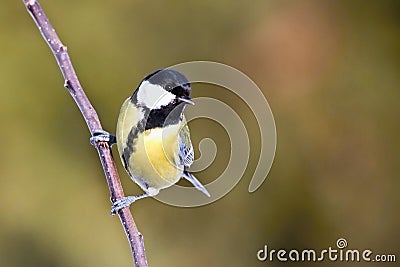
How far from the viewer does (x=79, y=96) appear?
478 millimetres

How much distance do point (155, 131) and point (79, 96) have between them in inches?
4.2

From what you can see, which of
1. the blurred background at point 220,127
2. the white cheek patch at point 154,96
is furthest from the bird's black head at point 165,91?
the blurred background at point 220,127

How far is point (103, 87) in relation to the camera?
2.61ft

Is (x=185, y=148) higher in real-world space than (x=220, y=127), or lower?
lower

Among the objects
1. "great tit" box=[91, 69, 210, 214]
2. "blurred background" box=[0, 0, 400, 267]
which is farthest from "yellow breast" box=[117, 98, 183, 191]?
"blurred background" box=[0, 0, 400, 267]

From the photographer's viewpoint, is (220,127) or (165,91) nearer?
(165,91)

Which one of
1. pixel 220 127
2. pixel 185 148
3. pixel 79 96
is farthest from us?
pixel 220 127

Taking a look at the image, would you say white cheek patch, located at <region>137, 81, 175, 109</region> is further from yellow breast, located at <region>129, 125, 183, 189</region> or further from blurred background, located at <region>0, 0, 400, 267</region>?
blurred background, located at <region>0, 0, 400, 267</region>

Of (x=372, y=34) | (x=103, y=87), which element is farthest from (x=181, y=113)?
(x=372, y=34)

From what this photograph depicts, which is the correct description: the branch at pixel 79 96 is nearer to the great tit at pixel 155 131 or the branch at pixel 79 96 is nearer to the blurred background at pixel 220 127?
the great tit at pixel 155 131

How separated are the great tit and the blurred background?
14 cm

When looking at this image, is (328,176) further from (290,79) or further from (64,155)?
(64,155)

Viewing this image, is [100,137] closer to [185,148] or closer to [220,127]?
[185,148]

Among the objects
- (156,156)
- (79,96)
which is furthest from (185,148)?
(79,96)
